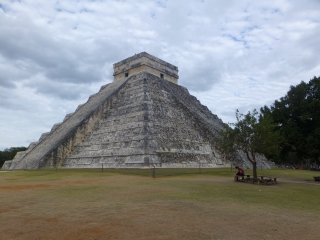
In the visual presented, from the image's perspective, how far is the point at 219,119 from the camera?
119ft

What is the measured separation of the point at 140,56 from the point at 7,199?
23.9 metres

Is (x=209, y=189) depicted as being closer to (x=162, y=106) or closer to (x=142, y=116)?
(x=142, y=116)

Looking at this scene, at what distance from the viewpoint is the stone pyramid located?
23797mm

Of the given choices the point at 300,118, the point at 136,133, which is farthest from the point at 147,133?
the point at 300,118

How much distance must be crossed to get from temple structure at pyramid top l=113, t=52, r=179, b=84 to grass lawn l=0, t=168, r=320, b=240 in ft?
68.9

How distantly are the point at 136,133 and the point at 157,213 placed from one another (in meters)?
16.0

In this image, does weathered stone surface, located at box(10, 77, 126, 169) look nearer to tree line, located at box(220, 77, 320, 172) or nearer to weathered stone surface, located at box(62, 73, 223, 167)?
weathered stone surface, located at box(62, 73, 223, 167)

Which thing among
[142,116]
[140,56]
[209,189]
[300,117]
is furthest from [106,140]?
[300,117]

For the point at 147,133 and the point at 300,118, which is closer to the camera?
the point at 147,133

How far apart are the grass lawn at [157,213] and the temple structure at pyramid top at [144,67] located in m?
21.0

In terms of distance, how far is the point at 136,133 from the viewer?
24.7m

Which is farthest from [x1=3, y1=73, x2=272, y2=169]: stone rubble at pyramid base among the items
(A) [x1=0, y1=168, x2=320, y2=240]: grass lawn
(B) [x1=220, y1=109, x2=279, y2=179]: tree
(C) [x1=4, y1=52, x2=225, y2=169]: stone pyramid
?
(A) [x1=0, y1=168, x2=320, y2=240]: grass lawn

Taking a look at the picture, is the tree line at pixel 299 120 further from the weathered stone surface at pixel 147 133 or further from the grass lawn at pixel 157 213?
the grass lawn at pixel 157 213

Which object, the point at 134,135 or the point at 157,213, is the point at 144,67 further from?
the point at 157,213
